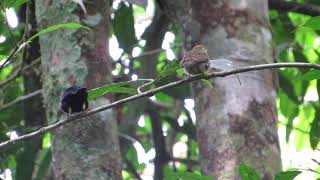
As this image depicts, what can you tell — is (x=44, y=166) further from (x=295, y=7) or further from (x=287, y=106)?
(x=295, y=7)

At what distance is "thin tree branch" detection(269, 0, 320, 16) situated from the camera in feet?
9.53

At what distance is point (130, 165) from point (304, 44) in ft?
5.18

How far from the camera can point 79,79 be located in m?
1.91

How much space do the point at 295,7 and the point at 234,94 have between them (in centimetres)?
96

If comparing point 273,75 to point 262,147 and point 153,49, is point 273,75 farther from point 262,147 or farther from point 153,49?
point 153,49

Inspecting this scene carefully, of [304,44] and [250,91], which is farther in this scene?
[304,44]

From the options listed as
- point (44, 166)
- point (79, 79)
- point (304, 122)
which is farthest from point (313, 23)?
point (304, 122)

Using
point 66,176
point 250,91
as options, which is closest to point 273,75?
point 250,91

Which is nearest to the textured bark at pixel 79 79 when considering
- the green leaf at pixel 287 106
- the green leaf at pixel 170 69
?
the green leaf at pixel 170 69

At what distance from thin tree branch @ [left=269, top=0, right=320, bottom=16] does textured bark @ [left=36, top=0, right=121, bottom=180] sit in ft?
3.71

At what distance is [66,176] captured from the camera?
1.81 metres

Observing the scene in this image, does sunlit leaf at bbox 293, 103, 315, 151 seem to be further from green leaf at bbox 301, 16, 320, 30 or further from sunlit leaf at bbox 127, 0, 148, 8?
green leaf at bbox 301, 16, 320, 30

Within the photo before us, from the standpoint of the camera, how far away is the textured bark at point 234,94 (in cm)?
207

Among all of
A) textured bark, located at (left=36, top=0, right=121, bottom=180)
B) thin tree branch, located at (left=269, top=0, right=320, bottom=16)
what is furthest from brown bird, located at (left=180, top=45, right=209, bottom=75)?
thin tree branch, located at (left=269, top=0, right=320, bottom=16)
